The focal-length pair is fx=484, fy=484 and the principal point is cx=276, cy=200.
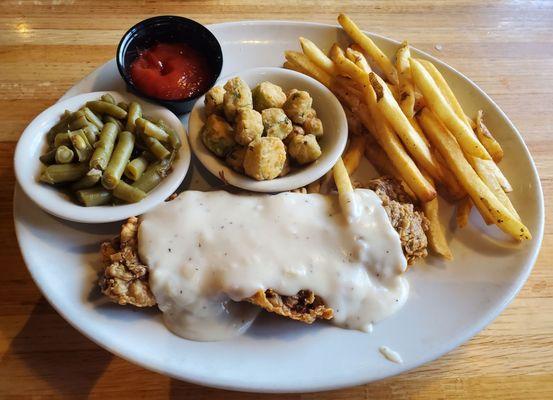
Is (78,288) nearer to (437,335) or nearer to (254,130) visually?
(254,130)

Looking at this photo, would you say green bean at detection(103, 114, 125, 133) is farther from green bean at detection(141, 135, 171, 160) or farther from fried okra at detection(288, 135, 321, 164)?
fried okra at detection(288, 135, 321, 164)

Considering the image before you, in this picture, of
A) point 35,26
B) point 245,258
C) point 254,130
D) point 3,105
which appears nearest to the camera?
point 245,258

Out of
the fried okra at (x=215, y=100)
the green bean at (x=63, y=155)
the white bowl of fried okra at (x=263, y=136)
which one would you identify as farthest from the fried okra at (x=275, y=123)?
the green bean at (x=63, y=155)

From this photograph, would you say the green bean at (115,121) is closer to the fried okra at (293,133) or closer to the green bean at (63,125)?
the green bean at (63,125)

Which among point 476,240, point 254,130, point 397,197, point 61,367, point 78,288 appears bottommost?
point 61,367

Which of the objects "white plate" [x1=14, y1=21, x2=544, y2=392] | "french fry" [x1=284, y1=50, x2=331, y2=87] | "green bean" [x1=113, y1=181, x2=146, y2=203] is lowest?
"white plate" [x1=14, y1=21, x2=544, y2=392]

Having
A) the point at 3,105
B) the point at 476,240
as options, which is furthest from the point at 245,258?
the point at 3,105

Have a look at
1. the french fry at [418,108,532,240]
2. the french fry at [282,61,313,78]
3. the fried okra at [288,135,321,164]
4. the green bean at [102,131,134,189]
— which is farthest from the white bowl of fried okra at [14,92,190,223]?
the french fry at [418,108,532,240]
